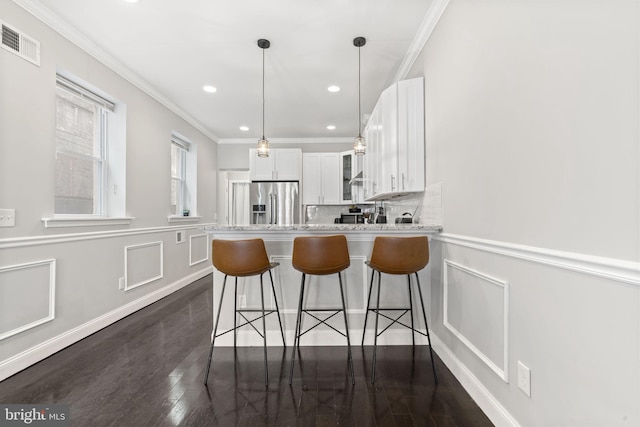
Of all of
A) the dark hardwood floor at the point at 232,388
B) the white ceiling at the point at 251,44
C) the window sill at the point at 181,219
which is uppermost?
the white ceiling at the point at 251,44

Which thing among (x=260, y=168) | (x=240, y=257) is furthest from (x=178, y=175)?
(x=240, y=257)

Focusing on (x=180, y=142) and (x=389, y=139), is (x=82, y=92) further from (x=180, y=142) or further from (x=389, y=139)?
(x=389, y=139)

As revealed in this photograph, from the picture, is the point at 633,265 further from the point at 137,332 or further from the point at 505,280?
the point at 137,332

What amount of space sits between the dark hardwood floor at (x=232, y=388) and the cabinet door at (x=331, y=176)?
3.64 metres

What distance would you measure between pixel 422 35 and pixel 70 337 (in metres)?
4.09

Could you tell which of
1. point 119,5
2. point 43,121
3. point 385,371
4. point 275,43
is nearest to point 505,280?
point 385,371

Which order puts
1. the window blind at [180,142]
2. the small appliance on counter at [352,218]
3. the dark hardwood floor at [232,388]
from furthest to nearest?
the small appliance on counter at [352,218]
the window blind at [180,142]
the dark hardwood floor at [232,388]

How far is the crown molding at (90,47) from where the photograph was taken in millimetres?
2252

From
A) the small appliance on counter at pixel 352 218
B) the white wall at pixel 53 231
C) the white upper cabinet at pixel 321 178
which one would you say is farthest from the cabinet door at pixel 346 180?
the white wall at pixel 53 231

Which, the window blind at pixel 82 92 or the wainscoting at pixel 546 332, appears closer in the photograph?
the wainscoting at pixel 546 332

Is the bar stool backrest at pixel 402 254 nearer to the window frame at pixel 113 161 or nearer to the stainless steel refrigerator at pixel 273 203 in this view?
the window frame at pixel 113 161

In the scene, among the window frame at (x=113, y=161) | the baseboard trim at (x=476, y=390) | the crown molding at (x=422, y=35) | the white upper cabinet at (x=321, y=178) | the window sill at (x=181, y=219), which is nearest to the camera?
the baseboard trim at (x=476, y=390)

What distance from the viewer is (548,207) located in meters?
1.20

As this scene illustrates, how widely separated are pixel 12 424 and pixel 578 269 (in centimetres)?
291
